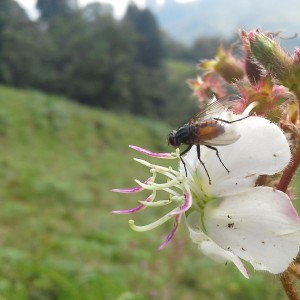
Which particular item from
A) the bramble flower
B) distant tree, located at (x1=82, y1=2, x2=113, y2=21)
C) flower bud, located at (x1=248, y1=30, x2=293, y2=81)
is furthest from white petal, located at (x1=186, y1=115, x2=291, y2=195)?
distant tree, located at (x1=82, y1=2, x2=113, y2=21)

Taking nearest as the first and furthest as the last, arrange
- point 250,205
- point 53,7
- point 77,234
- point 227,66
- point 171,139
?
point 250,205 < point 171,139 < point 227,66 < point 77,234 < point 53,7

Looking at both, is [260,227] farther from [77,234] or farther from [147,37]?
[147,37]

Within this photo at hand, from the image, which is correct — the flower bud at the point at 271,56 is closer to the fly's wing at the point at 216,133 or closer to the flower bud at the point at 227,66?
the fly's wing at the point at 216,133

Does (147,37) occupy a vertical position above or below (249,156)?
below

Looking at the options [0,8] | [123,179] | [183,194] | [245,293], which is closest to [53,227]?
[245,293]

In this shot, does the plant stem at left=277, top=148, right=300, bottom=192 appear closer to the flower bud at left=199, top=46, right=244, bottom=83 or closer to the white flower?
the white flower

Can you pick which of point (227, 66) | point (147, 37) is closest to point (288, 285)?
point (227, 66)

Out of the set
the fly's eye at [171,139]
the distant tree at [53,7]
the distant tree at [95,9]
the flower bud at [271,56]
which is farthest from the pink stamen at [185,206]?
the distant tree at [95,9]
